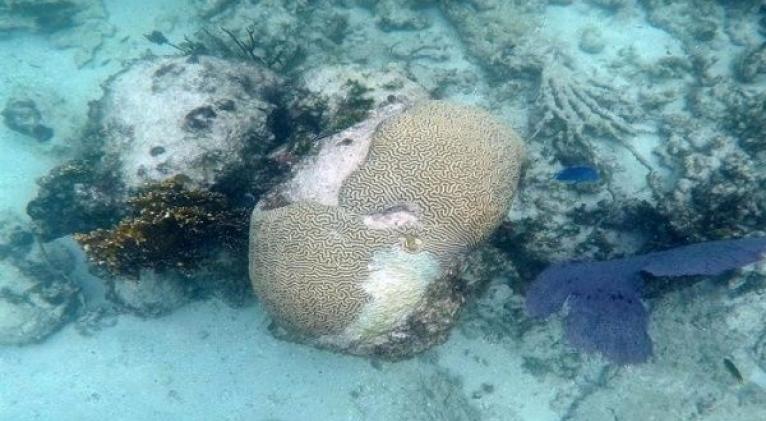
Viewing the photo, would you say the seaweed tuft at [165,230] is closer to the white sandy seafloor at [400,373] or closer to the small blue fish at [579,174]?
the white sandy seafloor at [400,373]

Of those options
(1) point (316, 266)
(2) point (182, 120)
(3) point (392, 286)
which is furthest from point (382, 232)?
(2) point (182, 120)

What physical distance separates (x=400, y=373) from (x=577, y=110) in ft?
14.2

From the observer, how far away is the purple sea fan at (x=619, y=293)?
396 centimetres

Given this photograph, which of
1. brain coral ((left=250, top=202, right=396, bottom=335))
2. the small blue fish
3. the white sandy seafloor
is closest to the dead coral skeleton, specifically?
the white sandy seafloor

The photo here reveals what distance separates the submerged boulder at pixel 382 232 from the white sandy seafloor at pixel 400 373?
4.29 feet

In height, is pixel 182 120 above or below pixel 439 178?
below

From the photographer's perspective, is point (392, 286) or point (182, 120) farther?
point (182, 120)

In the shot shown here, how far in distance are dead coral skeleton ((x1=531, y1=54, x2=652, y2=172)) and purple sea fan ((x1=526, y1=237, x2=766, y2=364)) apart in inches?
90.6

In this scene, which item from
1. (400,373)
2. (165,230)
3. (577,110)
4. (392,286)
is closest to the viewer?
(392,286)

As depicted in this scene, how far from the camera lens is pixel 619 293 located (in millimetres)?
4281

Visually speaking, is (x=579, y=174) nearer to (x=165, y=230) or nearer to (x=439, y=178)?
(x=439, y=178)

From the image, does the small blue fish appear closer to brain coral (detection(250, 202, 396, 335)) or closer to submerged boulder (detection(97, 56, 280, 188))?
brain coral (detection(250, 202, 396, 335))

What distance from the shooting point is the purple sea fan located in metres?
3.96

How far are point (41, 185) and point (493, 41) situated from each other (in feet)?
23.6
